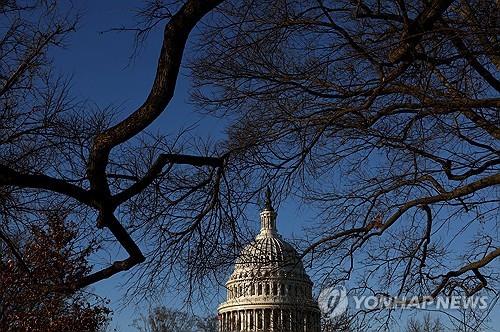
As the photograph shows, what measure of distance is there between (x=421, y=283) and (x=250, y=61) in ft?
11.2

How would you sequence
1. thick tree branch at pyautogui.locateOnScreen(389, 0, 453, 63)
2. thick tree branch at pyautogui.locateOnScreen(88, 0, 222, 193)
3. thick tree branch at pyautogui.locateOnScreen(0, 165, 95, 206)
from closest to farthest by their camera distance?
thick tree branch at pyautogui.locateOnScreen(88, 0, 222, 193), thick tree branch at pyautogui.locateOnScreen(0, 165, 95, 206), thick tree branch at pyautogui.locateOnScreen(389, 0, 453, 63)

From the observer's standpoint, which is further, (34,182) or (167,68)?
(34,182)

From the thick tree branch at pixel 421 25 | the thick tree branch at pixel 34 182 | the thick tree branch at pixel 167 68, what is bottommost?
the thick tree branch at pixel 34 182

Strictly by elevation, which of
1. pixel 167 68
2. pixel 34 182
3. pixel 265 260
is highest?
pixel 265 260

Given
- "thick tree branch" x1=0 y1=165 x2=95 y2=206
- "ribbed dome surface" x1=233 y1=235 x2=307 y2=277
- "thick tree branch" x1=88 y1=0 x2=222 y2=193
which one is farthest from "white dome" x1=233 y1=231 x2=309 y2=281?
"thick tree branch" x1=88 y1=0 x2=222 y2=193

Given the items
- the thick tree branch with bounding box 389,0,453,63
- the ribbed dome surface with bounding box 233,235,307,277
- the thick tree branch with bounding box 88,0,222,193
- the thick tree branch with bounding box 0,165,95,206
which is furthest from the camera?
the ribbed dome surface with bounding box 233,235,307,277

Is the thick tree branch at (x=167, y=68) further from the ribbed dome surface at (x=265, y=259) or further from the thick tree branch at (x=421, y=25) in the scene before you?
the ribbed dome surface at (x=265, y=259)

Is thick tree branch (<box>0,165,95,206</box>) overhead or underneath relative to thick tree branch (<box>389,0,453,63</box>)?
underneath

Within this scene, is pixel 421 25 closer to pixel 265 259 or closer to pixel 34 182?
pixel 34 182

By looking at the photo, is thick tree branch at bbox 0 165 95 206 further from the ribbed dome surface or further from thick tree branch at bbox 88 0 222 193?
the ribbed dome surface

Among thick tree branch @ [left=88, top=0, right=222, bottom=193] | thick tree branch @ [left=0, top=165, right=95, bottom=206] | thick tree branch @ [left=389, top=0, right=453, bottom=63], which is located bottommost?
thick tree branch @ [left=0, top=165, right=95, bottom=206]

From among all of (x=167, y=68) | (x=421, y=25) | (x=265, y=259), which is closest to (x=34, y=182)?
(x=167, y=68)

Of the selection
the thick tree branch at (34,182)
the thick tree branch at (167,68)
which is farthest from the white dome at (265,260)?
the thick tree branch at (167,68)

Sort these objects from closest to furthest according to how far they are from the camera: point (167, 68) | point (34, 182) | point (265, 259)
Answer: point (167, 68), point (34, 182), point (265, 259)
